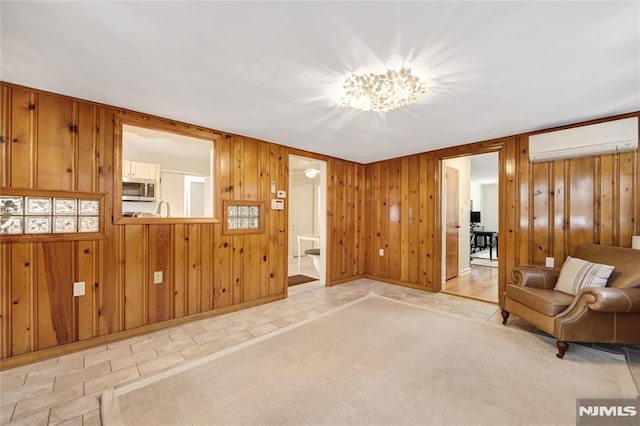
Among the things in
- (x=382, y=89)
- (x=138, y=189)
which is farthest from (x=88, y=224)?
(x=382, y=89)

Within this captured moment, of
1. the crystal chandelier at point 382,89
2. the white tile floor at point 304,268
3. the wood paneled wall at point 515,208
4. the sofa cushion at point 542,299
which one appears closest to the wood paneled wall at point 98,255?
the white tile floor at point 304,268

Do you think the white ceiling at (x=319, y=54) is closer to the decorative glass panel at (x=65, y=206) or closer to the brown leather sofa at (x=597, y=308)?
the decorative glass panel at (x=65, y=206)

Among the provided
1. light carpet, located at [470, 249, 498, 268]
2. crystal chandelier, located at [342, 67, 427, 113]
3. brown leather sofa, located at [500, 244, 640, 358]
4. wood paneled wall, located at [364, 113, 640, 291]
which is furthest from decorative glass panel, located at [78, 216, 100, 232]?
light carpet, located at [470, 249, 498, 268]

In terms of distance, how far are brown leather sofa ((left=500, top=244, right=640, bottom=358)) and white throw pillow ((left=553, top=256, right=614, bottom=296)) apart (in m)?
0.07

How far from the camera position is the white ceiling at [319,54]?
4.47 feet

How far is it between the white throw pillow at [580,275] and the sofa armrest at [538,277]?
9 centimetres

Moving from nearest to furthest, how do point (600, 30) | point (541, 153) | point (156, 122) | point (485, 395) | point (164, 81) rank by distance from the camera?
1. point (600, 30)
2. point (485, 395)
3. point (164, 81)
4. point (156, 122)
5. point (541, 153)

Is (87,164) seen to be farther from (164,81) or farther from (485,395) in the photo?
(485,395)

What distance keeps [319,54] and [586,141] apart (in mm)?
3037

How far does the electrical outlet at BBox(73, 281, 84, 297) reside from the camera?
2.34m

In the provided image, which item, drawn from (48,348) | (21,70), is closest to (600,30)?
(21,70)

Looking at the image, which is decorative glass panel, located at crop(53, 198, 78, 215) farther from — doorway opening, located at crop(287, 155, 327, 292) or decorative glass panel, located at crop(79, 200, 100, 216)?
doorway opening, located at crop(287, 155, 327, 292)

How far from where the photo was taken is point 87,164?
2.41m

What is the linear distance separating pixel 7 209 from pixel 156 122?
1390 millimetres
